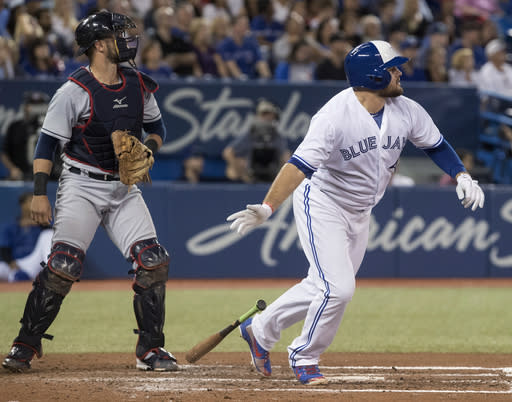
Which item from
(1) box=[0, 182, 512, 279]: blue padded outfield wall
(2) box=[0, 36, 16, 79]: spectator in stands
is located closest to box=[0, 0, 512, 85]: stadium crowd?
(2) box=[0, 36, 16, 79]: spectator in stands

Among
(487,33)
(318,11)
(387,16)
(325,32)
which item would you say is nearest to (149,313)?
(325,32)

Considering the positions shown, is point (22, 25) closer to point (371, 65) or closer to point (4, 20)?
point (4, 20)

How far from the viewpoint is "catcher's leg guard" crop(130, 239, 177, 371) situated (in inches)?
229

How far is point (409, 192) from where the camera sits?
12203 millimetres

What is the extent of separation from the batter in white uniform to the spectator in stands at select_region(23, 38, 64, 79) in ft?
27.1

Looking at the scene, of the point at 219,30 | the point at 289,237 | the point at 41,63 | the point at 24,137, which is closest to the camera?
the point at 289,237

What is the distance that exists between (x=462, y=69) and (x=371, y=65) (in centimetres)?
993

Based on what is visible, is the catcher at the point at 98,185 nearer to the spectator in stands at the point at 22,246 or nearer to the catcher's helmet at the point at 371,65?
the catcher's helmet at the point at 371,65

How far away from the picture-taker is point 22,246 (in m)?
11.4

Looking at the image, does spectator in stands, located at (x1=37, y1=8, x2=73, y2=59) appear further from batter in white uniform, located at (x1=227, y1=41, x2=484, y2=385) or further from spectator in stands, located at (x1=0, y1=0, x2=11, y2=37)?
batter in white uniform, located at (x1=227, y1=41, x2=484, y2=385)

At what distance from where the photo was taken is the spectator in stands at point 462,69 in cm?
1464

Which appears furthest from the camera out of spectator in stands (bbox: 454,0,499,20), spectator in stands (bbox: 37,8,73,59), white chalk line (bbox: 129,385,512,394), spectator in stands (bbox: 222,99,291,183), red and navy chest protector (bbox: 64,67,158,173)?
spectator in stands (bbox: 454,0,499,20)

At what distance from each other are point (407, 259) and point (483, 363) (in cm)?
594

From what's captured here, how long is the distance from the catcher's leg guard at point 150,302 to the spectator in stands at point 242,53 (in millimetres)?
8474
